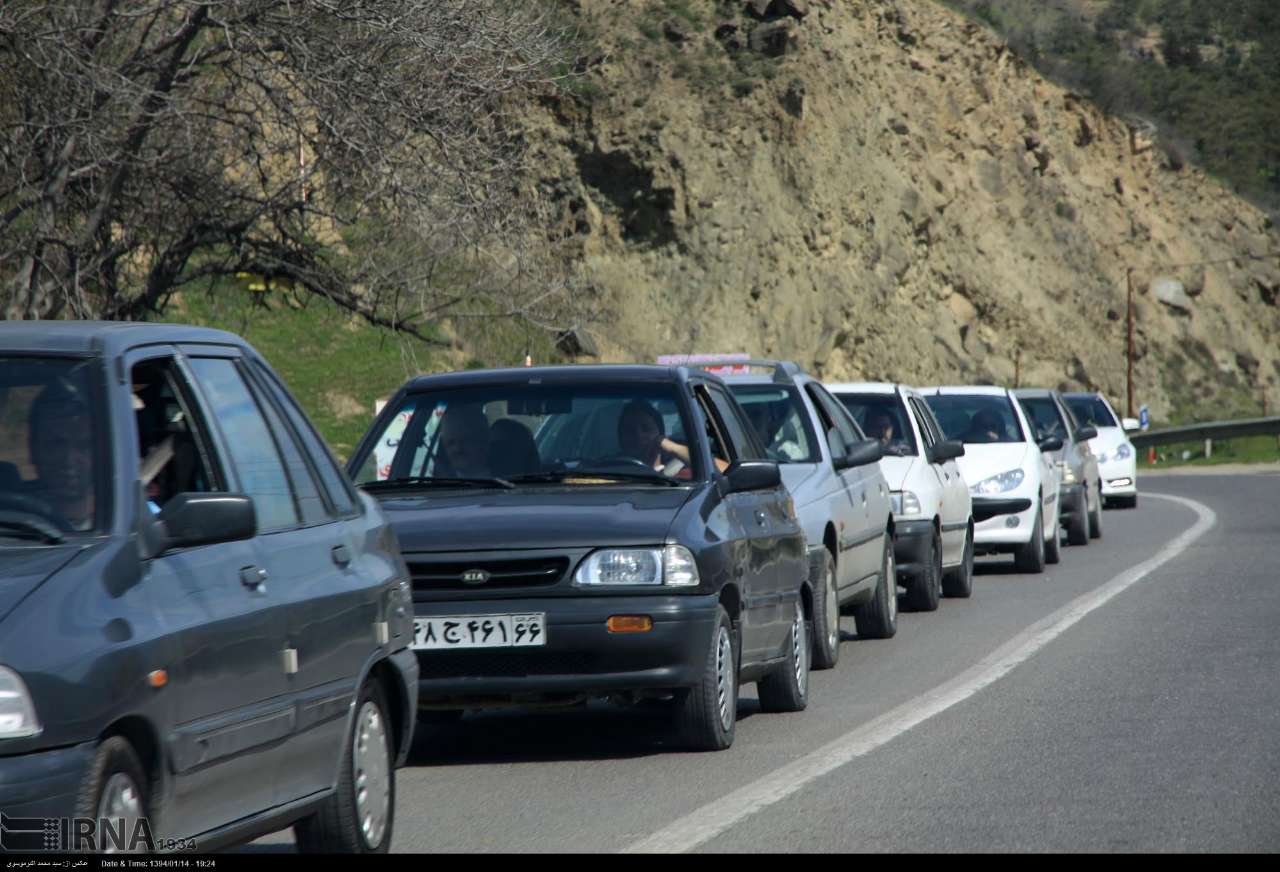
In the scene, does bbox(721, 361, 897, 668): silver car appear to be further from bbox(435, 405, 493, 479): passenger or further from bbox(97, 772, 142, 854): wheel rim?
bbox(97, 772, 142, 854): wheel rim

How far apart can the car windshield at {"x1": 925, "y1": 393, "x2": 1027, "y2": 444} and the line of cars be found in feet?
13.9

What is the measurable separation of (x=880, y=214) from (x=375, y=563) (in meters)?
50.9

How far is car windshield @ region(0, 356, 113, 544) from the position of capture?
15.6ft

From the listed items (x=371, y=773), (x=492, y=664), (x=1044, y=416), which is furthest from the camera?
(x=1044, y=416)

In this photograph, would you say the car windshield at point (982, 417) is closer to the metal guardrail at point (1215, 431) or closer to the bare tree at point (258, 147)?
the bare tree at point (258, 147)

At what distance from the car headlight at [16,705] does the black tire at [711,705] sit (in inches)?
167

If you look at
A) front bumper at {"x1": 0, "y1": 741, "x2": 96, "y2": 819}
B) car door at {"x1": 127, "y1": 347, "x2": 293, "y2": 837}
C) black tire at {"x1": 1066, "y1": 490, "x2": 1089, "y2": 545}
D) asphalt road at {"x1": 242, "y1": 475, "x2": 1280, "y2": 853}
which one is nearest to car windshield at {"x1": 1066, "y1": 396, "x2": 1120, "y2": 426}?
black tire at {"x1": 1066, "y1": 490, "x2": 1089, "y2": 545}

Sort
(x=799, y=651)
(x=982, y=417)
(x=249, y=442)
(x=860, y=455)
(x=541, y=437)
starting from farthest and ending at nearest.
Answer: (x=982, y=417) → (x=860, y=455) → (x=799, y=651) → (x=541, y=437) → (x=249, y=442)

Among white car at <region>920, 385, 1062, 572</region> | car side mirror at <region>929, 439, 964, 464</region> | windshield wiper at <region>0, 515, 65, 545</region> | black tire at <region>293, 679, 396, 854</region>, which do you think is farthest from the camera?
white car at <region>920, 385, 1062, 572</region>

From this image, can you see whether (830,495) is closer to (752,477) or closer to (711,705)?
(752,477)

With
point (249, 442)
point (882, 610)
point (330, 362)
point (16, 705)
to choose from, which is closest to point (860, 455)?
point (882, 610)

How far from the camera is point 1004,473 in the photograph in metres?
18.8

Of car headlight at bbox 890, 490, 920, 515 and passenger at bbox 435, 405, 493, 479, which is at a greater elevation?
passenger at bbox 435, 405, 493, 479

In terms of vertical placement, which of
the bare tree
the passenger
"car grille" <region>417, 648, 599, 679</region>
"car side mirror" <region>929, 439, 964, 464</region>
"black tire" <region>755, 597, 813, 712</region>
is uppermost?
the bare tree
